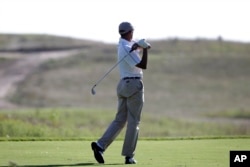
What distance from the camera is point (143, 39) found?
12.4m

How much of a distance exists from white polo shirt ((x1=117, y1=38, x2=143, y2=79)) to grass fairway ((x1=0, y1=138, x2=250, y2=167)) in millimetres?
1193

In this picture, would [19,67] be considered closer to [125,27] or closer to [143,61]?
[125,27]

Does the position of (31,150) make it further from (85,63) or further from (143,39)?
(85,63)

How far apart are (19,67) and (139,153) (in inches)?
2255

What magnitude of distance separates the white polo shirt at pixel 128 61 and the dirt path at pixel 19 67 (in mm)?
42710

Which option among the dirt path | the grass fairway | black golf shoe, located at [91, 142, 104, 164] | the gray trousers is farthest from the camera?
the dirt path

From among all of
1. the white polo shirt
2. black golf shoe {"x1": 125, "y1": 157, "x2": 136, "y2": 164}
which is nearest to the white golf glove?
the white polo shirt

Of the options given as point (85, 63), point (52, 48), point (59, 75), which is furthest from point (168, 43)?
point (59, 75)

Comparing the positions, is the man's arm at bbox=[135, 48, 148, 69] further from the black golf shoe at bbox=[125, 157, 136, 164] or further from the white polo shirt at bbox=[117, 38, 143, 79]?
the black golf shoe at bbox=[125, 157, 136, 164]

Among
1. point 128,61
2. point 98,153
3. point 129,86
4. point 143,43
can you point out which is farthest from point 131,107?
point 143,43

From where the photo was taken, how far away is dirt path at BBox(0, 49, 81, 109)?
2452 inches

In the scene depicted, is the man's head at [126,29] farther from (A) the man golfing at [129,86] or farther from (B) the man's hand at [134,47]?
(B) the man's hand at [134,47]

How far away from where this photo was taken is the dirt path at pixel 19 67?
6228 cm

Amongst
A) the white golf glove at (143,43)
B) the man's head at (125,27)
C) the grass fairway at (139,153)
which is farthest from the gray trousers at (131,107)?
the man's head at (125,27)
